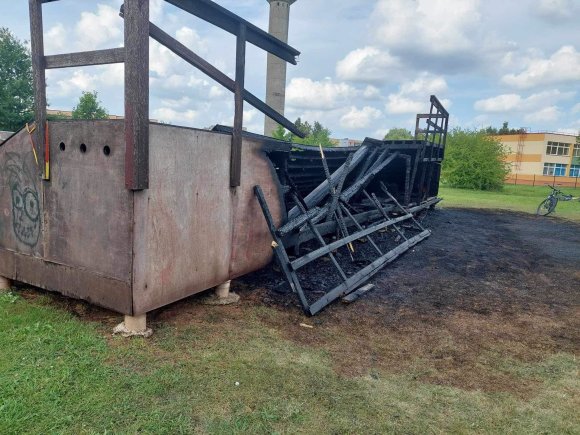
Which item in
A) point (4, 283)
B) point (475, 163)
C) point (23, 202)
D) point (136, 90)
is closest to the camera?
point (136, 90)

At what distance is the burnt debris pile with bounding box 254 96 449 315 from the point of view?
5.23m

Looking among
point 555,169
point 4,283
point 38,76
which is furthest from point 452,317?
point 555,169

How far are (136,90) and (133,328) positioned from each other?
2.14m

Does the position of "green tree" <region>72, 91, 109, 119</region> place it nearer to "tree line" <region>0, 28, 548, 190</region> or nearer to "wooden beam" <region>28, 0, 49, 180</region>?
"tree line" <region>0, 28, 548, 190</region>

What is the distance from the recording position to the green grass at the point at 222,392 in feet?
8.46

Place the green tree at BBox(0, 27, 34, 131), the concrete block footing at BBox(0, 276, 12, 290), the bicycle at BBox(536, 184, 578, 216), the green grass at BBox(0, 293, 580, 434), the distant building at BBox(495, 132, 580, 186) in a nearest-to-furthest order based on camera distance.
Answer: the green grass at BBox(0, 293, 580, 434) < the concrete block footing at BBox(0, 276, 12, 290) < the bicycle at BBox(536, 184, 578, 216) < the green tree at BBox(0, 27, 34, 131) < the distant building at BBox(495, 132, 580, 186)

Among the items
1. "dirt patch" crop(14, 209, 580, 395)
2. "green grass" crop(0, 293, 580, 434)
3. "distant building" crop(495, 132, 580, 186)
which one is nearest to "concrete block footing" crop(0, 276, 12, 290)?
"dirt patch" crop(14, 209, 580, 395)

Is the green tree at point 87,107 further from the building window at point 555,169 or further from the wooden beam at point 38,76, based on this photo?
the building window at point 555,169

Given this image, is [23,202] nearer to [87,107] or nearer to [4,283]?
[4,283]

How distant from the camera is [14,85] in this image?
30547 millimetres

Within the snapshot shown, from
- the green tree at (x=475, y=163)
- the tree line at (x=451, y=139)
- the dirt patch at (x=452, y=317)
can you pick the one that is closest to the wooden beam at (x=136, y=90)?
the dirt patch at (x=452, y=317)

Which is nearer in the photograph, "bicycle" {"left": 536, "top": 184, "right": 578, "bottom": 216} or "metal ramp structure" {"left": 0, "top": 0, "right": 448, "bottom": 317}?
"metal ramp structure" {"left": 0, "top": 0, "right": 448, "bottom": 317}

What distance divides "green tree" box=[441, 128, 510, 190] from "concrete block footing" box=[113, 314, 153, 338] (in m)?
30.7

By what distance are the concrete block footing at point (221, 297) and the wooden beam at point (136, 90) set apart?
179 cm
